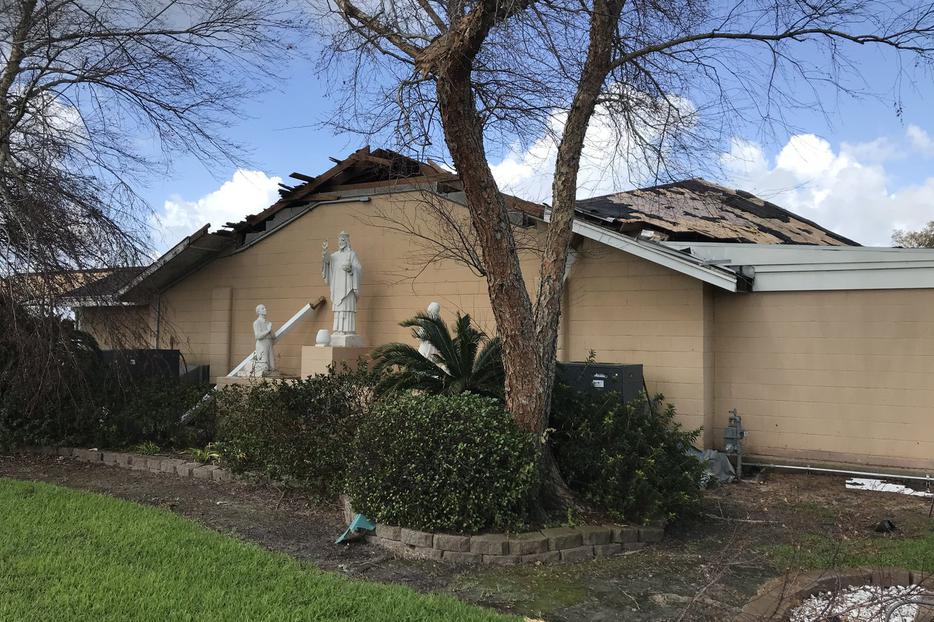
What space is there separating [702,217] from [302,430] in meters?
8.11

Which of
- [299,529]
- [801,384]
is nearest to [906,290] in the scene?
[801,384]

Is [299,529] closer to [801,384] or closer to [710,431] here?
[710,431]

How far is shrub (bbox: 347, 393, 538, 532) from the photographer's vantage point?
19.3 ft

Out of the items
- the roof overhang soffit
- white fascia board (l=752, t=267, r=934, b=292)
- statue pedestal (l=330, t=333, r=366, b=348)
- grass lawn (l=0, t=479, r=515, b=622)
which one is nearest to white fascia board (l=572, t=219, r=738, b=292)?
the roof overhang soffit

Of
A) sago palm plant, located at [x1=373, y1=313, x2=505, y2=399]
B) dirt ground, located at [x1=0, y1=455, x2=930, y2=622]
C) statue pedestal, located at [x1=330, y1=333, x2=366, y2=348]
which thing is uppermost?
statue pedestal, located at [x1=330, y1=333, x2=366, y2=348]

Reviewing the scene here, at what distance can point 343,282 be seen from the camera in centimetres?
1210

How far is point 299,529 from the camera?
6.58 meters

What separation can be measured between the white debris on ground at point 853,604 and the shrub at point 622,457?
1685 mm

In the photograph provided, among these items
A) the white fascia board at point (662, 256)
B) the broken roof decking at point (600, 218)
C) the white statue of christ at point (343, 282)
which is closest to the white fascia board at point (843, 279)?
the broken roof decking at point (600, 218)

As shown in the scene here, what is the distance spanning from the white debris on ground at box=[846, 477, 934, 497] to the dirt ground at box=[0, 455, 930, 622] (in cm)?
21

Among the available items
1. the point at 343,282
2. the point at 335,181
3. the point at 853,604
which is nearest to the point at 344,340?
the point at 343,282

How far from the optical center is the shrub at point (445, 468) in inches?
232

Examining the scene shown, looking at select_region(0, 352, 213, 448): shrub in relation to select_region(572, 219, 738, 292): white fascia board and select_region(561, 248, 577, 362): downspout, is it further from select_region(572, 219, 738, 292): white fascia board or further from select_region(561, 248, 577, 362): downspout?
select_region(572, 219, 738, 292): white fascia board

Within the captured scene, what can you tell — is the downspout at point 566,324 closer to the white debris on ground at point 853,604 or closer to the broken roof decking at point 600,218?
the broken roof decking at point 600,218
